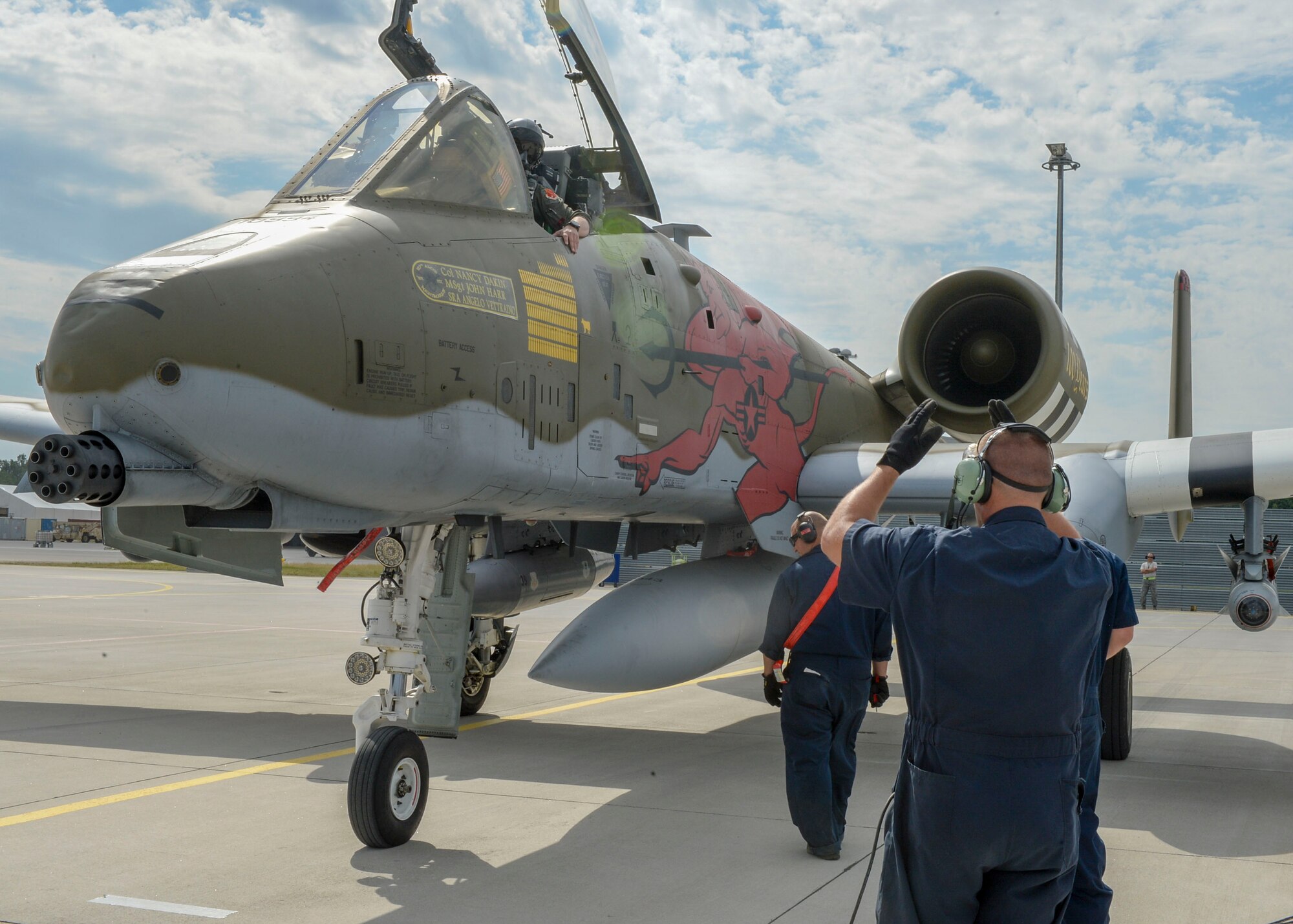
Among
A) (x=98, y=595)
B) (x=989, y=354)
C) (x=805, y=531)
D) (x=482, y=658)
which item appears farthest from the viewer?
(x=98, y=595)

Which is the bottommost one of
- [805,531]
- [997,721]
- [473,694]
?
[473,694]

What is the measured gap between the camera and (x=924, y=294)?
9.68 m

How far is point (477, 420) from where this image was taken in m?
5.32

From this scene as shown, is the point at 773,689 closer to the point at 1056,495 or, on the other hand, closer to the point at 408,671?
the point at 408,671

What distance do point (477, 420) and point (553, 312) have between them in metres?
0.90

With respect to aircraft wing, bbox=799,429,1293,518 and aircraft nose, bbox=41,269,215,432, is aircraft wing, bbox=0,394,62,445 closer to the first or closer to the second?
aircraft nose, bbox=41,269,215,432

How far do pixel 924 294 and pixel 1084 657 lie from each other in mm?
7403

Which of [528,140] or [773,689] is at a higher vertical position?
[528,140]

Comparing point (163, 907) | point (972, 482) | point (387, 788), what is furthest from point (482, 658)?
point (972, 482)

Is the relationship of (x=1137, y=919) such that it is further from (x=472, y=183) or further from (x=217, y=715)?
(x=217, y=715)

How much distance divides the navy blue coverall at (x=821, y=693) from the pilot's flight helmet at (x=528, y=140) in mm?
2938

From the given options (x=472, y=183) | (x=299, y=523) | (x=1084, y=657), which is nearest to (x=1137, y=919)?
(x=1084, y=657)

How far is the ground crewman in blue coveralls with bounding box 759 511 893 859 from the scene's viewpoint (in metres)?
5.15

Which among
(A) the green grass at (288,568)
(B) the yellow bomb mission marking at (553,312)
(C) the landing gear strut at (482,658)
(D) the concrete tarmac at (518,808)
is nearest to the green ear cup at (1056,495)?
(D) the concrete tarmac at (518,808)
